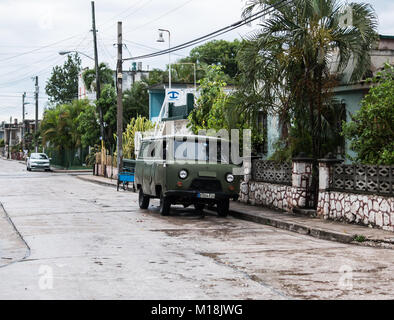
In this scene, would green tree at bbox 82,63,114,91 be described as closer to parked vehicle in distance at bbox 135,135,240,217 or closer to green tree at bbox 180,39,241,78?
green tree at bbox 180,39,241,78

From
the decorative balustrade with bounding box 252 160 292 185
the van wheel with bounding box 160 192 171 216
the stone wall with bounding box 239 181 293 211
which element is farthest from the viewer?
the decorative balustrade with bounding box 252 160 292 185

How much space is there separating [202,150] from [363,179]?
4652 mm

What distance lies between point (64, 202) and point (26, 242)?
9.32 meters

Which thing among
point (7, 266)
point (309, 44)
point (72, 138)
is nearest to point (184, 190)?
point (309, 44)

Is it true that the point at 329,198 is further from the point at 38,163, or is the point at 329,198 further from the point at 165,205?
the point at 38,163

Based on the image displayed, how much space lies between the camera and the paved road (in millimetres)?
7754

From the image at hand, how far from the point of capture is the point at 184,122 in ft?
104

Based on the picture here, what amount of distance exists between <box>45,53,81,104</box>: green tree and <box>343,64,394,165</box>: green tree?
86448 mm

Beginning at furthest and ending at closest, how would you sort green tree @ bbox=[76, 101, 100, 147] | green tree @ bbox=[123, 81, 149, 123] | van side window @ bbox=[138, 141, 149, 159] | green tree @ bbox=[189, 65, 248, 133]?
green tree @ bbox=[123, 81, 149, 123] → green tree @ bbox=[76, 101, 100, 147] → green tree @ bbox=[189, 65, 248, 133] → van side window @ bbox=[138, 141, 149, 159]

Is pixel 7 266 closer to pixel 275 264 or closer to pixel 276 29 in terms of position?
pixel 275 264

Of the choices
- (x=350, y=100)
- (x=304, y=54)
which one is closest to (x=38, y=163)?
(x=350, y=100)

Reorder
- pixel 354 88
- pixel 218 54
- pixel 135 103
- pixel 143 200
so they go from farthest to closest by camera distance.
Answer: pixel 218 54
pixel 135 103
pixel 143 200
pixel 354 88

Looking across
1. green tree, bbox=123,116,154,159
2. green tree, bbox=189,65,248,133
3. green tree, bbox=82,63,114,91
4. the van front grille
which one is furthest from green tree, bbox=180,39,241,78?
the van front grille

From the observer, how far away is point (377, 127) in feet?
47.9
